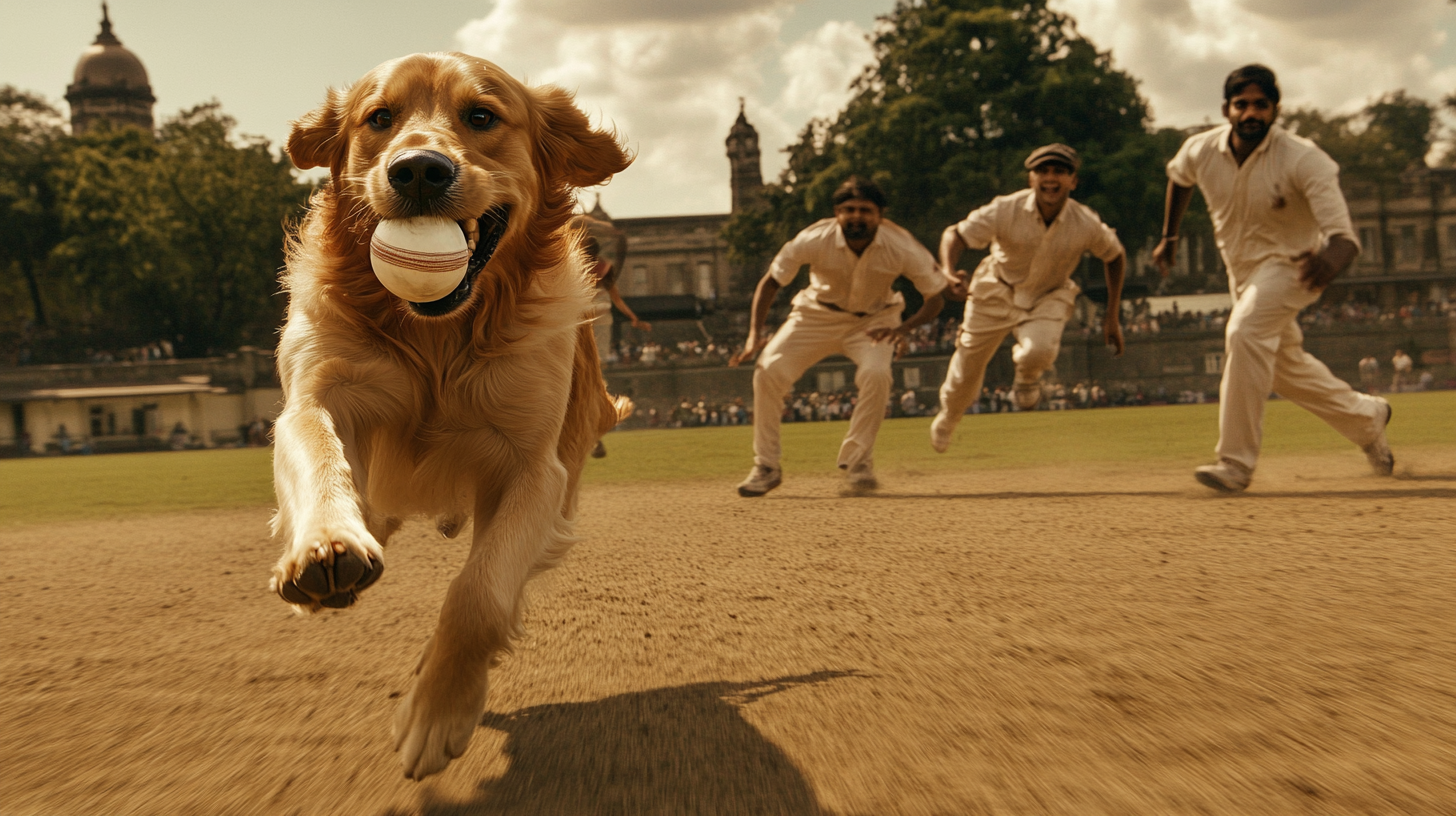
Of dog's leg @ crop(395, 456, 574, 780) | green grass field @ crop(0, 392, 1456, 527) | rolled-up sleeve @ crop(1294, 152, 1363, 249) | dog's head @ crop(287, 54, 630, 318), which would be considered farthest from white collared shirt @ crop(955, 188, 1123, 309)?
dog's leg @ crop(395, 456, 574, 780)

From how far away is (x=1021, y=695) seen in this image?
325 centimetres

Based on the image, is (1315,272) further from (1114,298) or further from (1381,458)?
(1114,298)

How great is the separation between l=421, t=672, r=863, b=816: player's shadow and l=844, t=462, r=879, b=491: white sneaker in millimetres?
6678

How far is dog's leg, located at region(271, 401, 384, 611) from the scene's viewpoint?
8.64 ft

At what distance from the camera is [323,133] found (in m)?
3.96

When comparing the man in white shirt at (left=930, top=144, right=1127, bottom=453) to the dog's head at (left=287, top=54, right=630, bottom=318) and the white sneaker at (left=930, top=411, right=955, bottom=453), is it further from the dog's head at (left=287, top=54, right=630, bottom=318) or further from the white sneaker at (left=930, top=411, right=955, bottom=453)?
the dog's head at (left=287, top=54, right=630, bottom=318)

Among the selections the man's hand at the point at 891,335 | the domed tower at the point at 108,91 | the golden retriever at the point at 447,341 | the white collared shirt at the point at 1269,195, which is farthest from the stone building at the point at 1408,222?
the domed tower at the point at 108,91

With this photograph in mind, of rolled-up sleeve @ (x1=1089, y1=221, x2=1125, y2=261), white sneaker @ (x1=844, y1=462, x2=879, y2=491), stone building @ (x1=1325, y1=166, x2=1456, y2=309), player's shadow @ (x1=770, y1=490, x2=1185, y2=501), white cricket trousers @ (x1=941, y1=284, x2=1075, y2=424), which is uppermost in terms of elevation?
stone building @ (x1=1325, y1=166, x2=1456, y2=309)

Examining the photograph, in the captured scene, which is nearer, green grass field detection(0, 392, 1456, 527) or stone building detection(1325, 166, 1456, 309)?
green grass field detection(0, 392, 1456, 527)

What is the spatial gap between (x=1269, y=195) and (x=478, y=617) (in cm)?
743

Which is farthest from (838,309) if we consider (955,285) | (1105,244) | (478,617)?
(478,617)

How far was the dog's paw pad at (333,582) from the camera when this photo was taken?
8.57ft

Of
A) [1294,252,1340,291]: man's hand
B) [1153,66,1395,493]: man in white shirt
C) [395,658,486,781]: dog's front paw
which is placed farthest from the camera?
[1153,66,1395,493]: man in white shirt

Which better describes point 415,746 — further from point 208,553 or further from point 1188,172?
point 1188,172
